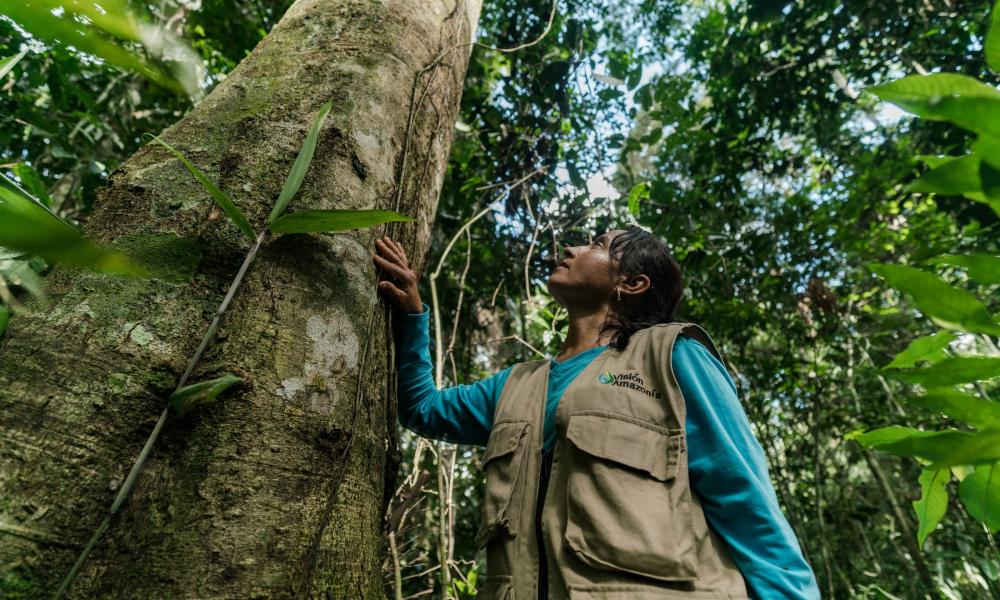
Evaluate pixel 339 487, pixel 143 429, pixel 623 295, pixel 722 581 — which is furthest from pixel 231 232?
pixel 623 295

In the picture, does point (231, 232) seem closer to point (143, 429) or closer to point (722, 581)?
point (143, 429)

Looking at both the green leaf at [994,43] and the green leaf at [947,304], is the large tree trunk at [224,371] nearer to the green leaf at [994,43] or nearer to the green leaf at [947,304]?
the green leaf at [947,304]

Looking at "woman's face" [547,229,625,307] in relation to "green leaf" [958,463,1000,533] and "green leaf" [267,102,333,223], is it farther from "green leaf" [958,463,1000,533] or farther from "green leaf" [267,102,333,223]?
"green leaf" [958,463,1000,533]

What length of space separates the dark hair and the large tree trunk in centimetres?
96

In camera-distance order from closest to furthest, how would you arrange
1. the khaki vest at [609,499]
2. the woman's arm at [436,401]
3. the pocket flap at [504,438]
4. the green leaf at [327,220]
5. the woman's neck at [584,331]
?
the green leaf at [327,220], the khaki vest at [609,499], the pocket flap at [504,438], the woman's arm at [436,401], the woman's neck at [584,331]

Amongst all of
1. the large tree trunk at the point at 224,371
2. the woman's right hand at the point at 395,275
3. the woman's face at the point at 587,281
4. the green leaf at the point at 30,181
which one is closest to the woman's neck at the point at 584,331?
the woman's face at the point at 587,281

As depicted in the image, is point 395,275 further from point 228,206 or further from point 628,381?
point 628,381

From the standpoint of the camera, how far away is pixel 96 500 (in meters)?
0.67

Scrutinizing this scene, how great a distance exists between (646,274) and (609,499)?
971 millimetres

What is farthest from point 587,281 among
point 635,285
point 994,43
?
point 994,43

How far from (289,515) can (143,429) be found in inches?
8.7

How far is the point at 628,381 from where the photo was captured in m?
1.38

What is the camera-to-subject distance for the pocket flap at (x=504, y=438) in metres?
1.42

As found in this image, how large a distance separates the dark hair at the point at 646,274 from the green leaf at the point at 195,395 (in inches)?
51.4
